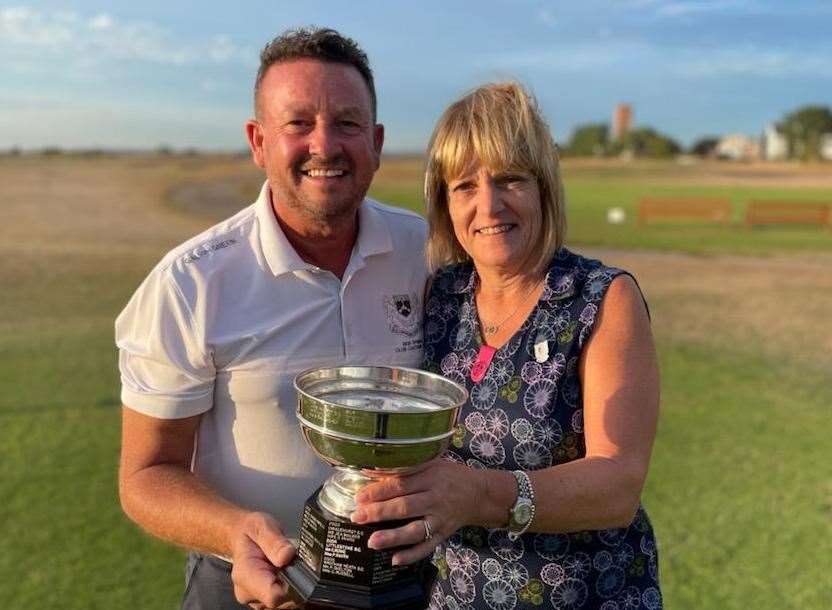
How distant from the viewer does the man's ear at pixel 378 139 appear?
2824 millimetres

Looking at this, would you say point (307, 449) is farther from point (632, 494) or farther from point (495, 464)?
point (632, 494)

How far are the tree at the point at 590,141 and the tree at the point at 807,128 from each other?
2754 centimetres

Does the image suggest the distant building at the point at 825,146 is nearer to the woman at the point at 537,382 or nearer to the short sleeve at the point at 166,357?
the woman at the point at 537,382

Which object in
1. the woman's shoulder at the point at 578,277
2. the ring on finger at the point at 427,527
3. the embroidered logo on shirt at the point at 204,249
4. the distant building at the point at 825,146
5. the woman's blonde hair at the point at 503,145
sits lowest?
the ring on finger at the point at 427,527

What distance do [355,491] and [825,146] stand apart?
136m

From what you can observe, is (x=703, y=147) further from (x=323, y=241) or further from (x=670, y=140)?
(x=323, y=241)

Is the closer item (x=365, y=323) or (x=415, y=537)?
(x=415, y=537)

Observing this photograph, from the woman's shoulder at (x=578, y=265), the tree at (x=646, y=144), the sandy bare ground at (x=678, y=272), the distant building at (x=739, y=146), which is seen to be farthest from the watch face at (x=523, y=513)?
the distant building at (x=739, y=146)

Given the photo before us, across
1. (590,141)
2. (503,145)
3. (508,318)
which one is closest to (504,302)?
(508,318)

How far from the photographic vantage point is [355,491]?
6.57 feet

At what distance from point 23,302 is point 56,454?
7261 millimetres

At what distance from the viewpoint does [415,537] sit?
194cm

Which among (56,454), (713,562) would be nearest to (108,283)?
(56,454)

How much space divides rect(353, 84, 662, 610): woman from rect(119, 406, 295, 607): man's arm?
0.50 meters
